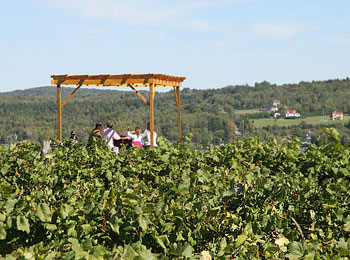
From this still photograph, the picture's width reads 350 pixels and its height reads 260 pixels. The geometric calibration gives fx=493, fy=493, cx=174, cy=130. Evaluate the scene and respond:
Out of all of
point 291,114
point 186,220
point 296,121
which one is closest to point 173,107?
point 296,121

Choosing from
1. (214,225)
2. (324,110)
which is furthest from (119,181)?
(324,110)

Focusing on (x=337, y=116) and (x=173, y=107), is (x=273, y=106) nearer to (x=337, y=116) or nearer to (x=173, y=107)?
(x=337, y=116)

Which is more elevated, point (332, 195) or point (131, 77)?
point (131, 77)

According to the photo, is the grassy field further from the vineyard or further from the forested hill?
the vineyard

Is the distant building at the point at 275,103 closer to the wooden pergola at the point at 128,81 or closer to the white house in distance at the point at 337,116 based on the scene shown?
the white house in distance at the point at 337,116

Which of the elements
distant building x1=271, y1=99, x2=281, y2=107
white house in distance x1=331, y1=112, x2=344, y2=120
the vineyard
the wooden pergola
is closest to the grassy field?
white house in distance x1=331, y1=112, x2=344, y2=120

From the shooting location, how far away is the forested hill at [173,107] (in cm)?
4910

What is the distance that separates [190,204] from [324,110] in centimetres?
9226

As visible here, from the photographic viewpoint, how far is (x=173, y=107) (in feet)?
202

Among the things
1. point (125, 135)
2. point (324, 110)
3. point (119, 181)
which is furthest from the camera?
point (324, 110)

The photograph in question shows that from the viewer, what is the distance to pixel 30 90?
4459 inches

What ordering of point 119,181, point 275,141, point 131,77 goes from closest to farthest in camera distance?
1. point 119,181
2. point 275,141
3. point 131,77

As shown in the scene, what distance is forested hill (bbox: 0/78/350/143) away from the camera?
161 ft

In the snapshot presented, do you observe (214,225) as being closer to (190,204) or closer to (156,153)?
(190,204)
